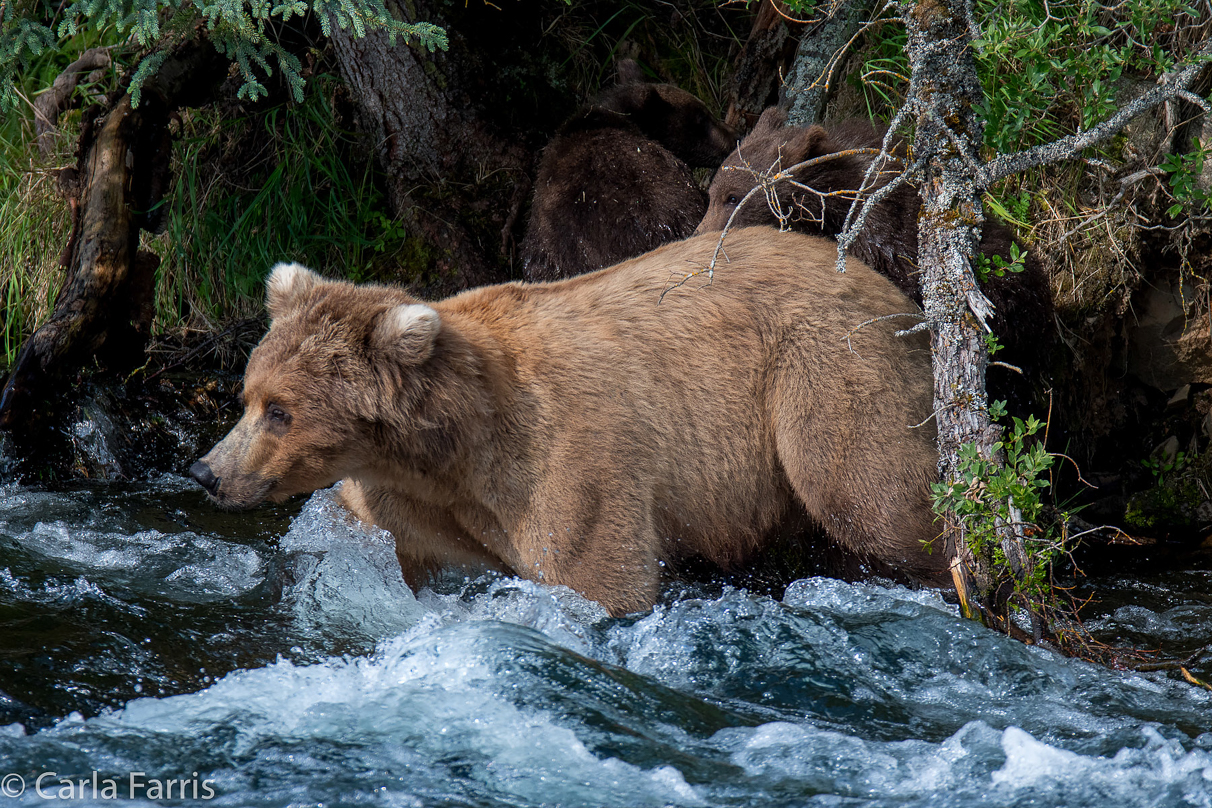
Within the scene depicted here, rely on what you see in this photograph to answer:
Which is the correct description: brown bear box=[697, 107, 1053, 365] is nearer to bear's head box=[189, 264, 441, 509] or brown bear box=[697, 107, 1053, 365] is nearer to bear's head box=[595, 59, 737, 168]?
bear's head box=[595, 59, 737, 168]

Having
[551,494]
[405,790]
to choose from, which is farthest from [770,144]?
[405,790]

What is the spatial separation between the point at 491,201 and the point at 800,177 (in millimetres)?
2324

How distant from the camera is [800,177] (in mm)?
6543

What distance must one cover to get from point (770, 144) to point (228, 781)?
4959 millimetres

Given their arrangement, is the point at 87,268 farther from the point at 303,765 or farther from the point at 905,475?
the point at 905,475

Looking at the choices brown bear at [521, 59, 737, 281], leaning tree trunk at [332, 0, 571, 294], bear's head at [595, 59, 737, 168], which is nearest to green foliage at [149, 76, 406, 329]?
leaning tree trunk at [332, 0, 571, 294]

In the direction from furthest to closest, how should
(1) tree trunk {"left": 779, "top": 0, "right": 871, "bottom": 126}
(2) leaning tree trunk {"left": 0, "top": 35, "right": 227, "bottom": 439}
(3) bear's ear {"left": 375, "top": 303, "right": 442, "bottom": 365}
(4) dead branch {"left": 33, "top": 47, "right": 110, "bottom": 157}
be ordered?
(4) dead branch {"left": 33, "top": 47, "right": 110, "bottom": 157} → (1) tree trunk {"left": 779, "top": 0, "right": 871, "bottom": 126} → (2) leaning tree trunk {"left": 0, "top": 35, "right": 227, "bottom": 439} → (3) bear's ear {"left": 375, "top": 303, "right": 442, "bottom": 365}

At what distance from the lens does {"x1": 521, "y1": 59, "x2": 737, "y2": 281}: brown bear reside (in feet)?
Result: 22.4

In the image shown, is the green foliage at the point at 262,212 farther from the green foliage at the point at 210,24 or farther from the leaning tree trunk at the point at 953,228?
the leaning tree trunk at the point at 953,228

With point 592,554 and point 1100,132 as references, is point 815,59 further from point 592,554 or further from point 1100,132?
point 592,554

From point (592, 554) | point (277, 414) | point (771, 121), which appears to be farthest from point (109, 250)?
point (771, 121)

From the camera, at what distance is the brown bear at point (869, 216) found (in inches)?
235

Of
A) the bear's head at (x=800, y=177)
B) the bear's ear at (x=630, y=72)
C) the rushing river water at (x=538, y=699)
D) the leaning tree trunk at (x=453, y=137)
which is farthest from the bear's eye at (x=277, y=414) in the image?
the bear's ear at (x=630, y=72)

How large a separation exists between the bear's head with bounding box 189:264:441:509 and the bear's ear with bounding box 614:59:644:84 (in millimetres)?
4273
